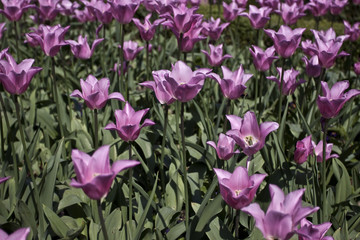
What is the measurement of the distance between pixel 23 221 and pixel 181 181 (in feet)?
2.98

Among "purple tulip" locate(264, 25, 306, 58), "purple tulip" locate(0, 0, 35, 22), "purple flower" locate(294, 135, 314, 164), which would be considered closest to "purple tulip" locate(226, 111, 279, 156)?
"purple flower" locate(294, 135, 314, 164)

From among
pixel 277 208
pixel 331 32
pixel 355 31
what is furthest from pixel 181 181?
pixel 355 31

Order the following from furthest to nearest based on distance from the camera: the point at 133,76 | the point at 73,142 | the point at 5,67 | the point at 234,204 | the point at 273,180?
the point at 133,76
the point at 73,142
the point at 273,180
the point at 5,67
the point at 234,204

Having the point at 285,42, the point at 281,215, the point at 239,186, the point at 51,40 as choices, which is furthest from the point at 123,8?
the point at 281,215

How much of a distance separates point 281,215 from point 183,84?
2.16ft

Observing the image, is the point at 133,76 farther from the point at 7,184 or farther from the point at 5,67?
the point at 5,67

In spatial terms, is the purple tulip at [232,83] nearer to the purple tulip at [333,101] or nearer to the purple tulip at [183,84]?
the purple tulip at [183,84]

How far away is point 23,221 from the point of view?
1861 millimetres

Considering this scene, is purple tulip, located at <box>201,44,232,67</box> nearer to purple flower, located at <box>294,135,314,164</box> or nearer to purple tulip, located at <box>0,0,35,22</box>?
purple flower, located at <box>294,135,314,164</box>

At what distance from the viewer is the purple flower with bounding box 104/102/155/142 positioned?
1665 mm

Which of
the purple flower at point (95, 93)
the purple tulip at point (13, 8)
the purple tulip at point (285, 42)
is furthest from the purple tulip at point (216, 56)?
the purple tulip at point (13, 8)

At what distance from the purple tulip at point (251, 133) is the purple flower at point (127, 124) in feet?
1.17

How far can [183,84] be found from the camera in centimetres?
162

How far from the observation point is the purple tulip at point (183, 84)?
163cm
